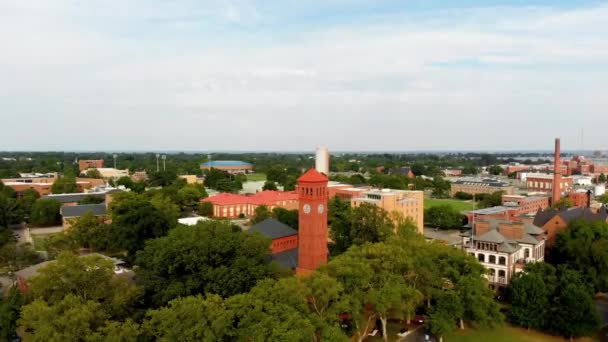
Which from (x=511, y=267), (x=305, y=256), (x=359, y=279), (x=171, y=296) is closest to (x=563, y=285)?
(x=511, y=267)

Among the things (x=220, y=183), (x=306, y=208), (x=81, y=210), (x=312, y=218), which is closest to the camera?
(x=312, y=218)

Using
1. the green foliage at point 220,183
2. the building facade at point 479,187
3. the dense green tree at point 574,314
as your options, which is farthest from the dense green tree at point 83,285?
the building facade at point 479,187

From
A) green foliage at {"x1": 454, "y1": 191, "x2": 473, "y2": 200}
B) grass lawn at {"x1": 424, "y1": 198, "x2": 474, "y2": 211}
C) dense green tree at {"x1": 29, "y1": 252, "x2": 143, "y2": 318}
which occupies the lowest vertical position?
grass lawn at {"x1": 424, "y1": 198, "x2": 474, "y2": 211}

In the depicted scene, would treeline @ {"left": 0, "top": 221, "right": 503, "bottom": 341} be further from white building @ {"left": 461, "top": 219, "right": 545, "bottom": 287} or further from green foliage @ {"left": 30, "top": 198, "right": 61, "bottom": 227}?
green foliage @ {"left": 30, "top": 198, "right": 61, "bottom": 227}

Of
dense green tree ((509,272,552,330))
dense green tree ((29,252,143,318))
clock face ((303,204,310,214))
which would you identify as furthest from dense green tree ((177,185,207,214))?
dense green tree ((509,272,552,330))

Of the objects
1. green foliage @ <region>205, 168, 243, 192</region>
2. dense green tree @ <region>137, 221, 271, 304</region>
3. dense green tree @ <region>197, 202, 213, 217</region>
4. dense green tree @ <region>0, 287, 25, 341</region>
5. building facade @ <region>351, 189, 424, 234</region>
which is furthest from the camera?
green foliage @ <region>205, 168, 243, 192</region>

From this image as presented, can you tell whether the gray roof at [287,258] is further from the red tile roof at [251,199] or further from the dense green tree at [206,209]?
the dense green tree at [206,209]

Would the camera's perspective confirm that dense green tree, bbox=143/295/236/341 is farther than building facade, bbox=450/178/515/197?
No

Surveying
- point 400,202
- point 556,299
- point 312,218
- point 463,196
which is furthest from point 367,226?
point 463,196

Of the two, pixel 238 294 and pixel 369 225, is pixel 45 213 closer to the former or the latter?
pixel 369 225
